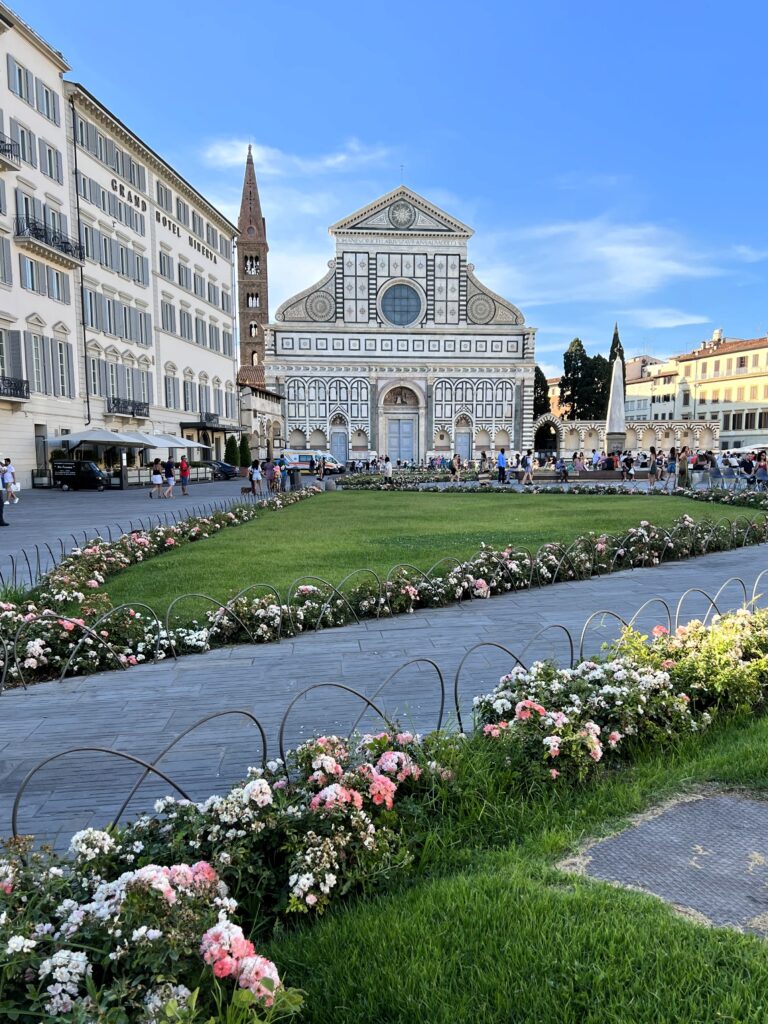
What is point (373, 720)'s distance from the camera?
4.41 m

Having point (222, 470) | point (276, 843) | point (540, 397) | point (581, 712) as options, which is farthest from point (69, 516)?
point (540, 397)

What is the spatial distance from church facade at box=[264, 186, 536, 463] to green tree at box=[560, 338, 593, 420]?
13.2 meters

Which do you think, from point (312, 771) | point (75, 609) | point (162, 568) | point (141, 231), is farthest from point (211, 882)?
point (141, 231)

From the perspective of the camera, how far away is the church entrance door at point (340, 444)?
58156 millimetres

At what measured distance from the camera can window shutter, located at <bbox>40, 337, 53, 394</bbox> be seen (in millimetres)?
28219

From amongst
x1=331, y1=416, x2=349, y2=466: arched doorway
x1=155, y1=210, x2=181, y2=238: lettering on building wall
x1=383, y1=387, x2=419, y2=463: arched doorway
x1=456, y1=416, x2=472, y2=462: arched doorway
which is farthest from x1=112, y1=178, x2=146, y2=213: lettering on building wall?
x1=456, y1=416, x2=472, y2=462: arched doorway

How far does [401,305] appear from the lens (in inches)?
2308

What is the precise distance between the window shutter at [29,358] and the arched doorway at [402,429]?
112ft

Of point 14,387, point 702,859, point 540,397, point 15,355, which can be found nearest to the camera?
point 702,859

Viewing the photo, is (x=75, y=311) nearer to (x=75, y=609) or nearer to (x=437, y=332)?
(x=75, y=609)

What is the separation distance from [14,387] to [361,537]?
1947 centimetres

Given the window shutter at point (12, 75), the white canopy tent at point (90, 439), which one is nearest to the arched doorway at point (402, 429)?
the white canopy tent at point (90, 439)

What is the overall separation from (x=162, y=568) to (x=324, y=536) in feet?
12.2

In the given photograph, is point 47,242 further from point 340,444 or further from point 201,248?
point 340,444
